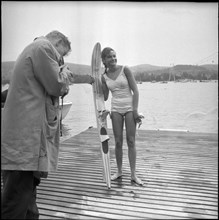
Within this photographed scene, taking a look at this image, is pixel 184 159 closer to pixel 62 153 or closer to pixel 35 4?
pixel 62 153

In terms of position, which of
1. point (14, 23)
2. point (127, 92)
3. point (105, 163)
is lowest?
point (105, 163)

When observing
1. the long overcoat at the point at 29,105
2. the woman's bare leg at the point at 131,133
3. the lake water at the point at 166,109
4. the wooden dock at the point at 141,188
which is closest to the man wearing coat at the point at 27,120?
the long overcoat at the point at 29,105

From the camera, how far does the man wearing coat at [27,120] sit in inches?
Answer: 43.1

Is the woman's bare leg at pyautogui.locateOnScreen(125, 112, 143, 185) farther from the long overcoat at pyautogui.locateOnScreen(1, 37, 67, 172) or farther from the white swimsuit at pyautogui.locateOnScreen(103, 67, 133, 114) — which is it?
the long overcoat at pyautogui.locateOnScreen(1, 37, 67, 172)

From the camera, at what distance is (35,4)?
0.86 m

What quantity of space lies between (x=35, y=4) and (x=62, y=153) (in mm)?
2654

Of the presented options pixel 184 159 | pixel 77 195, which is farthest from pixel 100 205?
pixel 184 159

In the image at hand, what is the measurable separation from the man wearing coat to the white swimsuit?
1.01 meters

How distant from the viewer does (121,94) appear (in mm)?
2162

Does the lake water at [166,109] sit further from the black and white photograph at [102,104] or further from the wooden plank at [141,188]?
the wooden plank at [141,188]

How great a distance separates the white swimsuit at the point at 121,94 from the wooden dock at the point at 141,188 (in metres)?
0.67

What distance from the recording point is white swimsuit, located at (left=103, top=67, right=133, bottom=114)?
214 cm

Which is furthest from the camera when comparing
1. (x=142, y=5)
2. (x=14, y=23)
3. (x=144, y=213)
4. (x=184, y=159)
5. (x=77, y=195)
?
(x=184, y=159)

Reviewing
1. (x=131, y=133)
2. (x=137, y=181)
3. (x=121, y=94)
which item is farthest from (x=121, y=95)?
(x=137, y=181)
